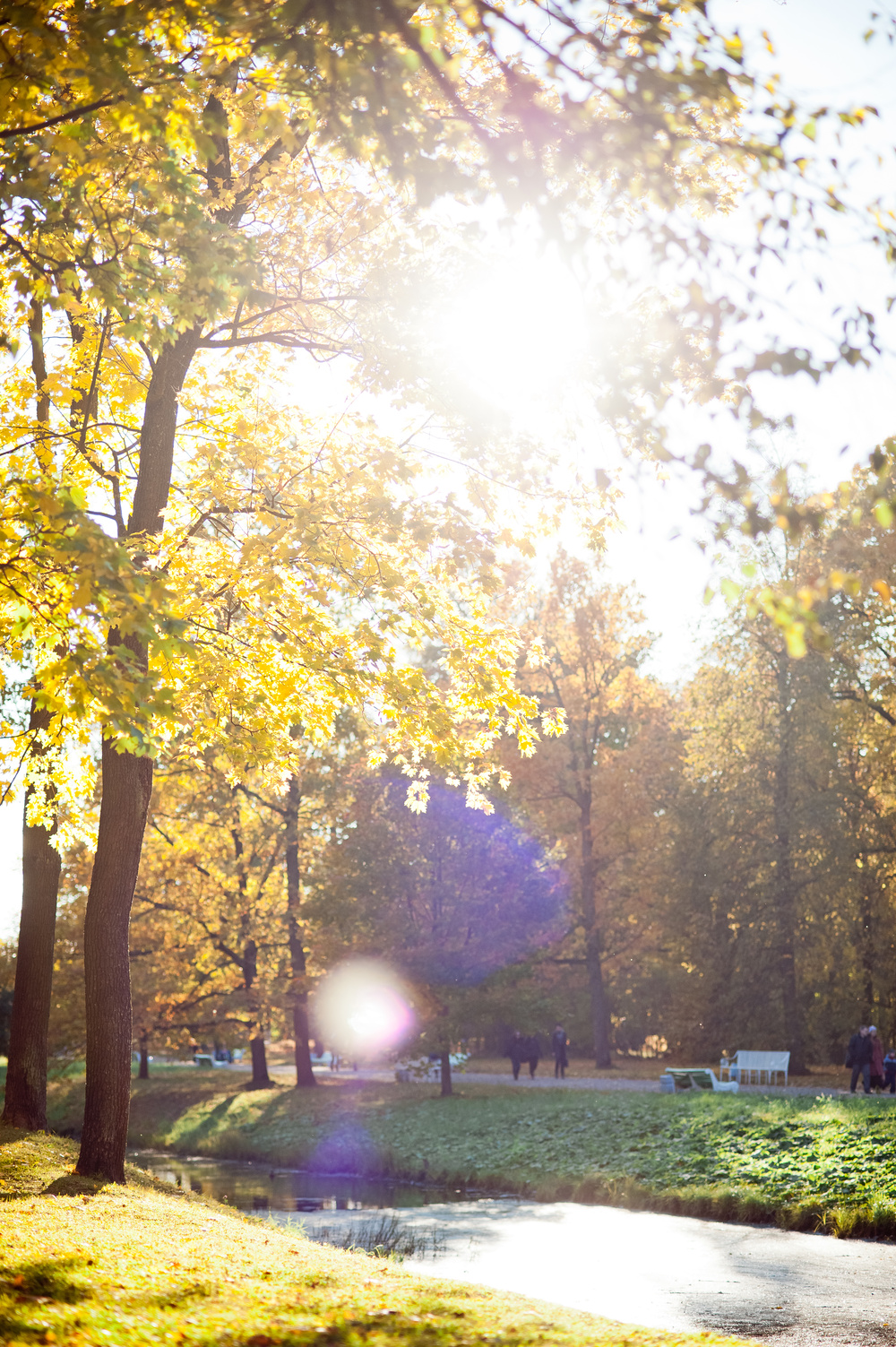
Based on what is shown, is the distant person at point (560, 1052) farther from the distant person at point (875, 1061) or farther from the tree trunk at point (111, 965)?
the tree trunk at point (111, 965)

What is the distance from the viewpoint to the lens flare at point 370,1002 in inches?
1089

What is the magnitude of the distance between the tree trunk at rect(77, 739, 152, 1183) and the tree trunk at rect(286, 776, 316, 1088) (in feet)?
63.4

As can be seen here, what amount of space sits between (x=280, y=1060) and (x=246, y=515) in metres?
55.2

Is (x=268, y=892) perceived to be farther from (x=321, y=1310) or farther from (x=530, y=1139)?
(x=321, y=1310)

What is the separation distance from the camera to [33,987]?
47.8ft

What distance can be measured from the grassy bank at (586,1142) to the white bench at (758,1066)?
4393 mm

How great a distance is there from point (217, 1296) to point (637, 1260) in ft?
23.1

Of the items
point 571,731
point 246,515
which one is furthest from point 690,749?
point 246,515

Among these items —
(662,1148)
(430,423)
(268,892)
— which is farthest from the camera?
(268,892)

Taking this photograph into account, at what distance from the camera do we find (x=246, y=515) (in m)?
13.3

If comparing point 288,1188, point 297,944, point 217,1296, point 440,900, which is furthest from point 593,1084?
point 217,1296

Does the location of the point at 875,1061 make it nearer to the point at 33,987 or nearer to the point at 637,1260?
the point at 637,1260

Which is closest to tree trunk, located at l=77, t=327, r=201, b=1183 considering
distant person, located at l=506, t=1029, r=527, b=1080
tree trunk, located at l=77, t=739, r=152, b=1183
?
tree trunk, located at l=77, t=739, r=152, b=1183

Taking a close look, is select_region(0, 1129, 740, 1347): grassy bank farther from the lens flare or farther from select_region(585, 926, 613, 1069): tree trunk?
select_region(585, 926, 613, 1069): tree trunk
